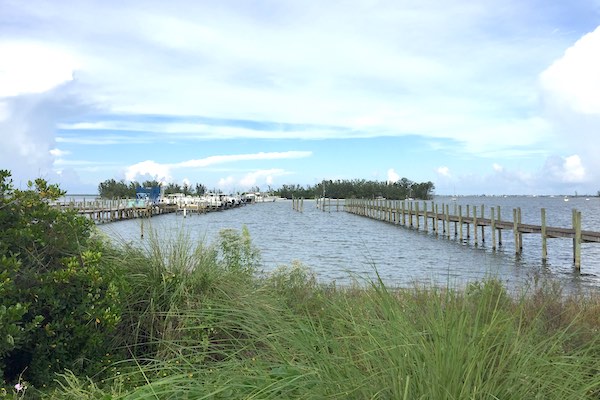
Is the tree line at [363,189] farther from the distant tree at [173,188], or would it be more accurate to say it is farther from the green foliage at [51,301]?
the green foliage at [51,301]

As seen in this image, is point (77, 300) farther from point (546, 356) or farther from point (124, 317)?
point (546, 356)

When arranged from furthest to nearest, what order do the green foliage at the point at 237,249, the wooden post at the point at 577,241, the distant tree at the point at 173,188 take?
the distant tree at the point at 173,188
the wooden post at the point at 577,241
the green foliage at the point at 237,249

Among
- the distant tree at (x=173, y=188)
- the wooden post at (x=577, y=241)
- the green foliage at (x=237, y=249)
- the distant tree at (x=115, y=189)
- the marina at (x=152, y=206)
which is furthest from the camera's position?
the distant tree at (x=173, y=188)

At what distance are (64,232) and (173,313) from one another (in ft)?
4.30

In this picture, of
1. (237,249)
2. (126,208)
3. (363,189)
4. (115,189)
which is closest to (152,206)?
(126,208)

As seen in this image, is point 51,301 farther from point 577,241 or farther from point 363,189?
point 363,189

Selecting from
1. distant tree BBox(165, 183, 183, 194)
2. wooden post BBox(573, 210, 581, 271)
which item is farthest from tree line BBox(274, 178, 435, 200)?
wooden post BBox(573, 210, 581, 271)

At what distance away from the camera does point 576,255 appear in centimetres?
2597

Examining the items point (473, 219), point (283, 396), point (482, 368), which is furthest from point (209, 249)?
point (473, 219)

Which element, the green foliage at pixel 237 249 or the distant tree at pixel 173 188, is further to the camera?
the distant tree at pixel 173 188

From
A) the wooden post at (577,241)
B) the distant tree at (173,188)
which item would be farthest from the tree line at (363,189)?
the wooden post at (577,241)

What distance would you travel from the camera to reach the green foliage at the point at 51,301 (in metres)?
4.84

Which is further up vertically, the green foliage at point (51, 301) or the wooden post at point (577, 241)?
the green foliage at point (51, 301)

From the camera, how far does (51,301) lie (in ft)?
15.9
